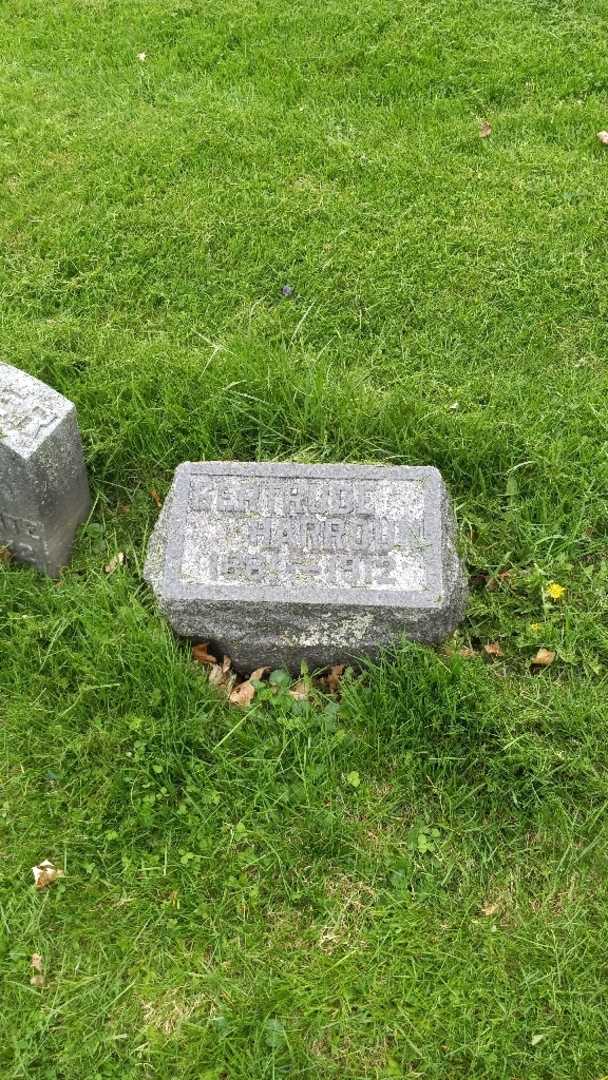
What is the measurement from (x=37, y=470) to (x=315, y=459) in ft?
3.62

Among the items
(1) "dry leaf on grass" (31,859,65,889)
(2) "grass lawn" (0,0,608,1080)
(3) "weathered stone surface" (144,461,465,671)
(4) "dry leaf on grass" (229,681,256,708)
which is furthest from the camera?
(4) "dry leaf on grass" (229,681,256,708)

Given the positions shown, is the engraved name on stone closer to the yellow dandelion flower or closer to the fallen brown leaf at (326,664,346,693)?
the fallen brown leaf at (326,664,346,693)

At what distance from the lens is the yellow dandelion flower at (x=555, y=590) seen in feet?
10.7

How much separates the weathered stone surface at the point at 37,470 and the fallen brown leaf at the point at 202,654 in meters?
0.68

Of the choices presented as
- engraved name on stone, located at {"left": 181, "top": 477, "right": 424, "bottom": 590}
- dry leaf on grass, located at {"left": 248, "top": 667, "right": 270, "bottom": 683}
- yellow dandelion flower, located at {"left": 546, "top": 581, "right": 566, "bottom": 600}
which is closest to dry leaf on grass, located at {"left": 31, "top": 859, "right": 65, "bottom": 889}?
dry leaf on grass, located at {"left": 248, "top": 667, "right": 270, "bottom": 683}

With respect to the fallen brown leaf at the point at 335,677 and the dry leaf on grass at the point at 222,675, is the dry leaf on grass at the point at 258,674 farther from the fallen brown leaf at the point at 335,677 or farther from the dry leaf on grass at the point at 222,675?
the fallen brown leaf at the point at 335,677

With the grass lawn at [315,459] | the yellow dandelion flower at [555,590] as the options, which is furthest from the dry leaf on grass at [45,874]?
the yellow dandelion flower at [555,590]

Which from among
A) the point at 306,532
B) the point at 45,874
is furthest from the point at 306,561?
the point at 45,874

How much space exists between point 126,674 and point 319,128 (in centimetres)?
346

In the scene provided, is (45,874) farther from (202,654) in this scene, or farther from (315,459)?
(315,459)

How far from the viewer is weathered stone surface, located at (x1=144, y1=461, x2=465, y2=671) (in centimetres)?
299

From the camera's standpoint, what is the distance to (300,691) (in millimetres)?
3131

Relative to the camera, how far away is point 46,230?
4.64m

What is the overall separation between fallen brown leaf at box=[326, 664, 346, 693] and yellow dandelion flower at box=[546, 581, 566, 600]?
2.64ft
